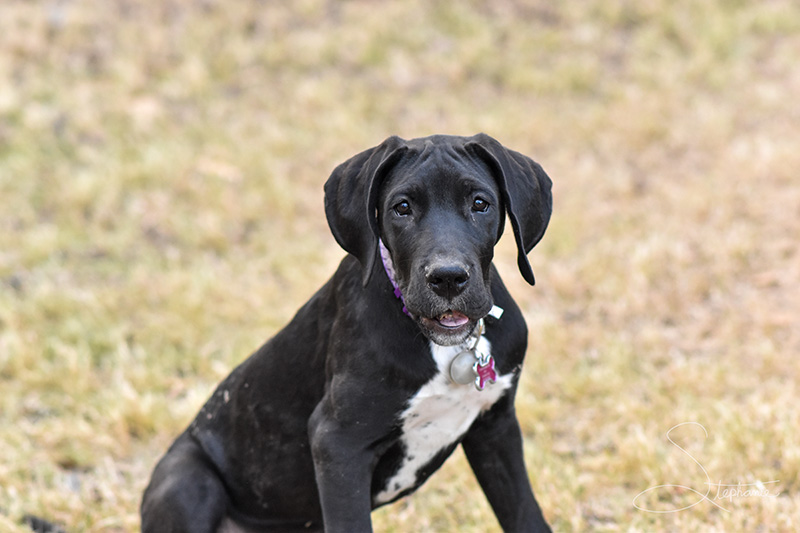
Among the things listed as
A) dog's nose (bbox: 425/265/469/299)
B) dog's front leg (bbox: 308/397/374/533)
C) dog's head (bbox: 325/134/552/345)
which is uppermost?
dog's head (bbox: 325/134/552/345)

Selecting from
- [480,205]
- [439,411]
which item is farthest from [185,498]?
[480,205]

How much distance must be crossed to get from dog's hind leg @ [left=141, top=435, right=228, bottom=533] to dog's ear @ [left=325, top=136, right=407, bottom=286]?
3.74 feet

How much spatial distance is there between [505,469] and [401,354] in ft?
2.38

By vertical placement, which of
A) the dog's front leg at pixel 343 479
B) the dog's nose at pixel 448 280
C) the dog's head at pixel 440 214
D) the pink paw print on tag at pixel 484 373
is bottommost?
the dog's front leg at pixel 343 479

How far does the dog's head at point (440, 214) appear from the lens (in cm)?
280

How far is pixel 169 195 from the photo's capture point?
8.66 meters

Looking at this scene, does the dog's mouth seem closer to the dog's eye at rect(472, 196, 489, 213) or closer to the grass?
the dog's eye at rect(472, 196, 489, 213)

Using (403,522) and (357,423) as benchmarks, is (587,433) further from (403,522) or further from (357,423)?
(357,423)

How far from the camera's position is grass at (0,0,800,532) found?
467 centimetres

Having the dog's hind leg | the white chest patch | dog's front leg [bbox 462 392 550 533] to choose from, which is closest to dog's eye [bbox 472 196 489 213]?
the white chest patch

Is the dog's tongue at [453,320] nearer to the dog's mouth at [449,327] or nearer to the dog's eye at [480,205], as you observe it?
the dog's mouth at [449,327]

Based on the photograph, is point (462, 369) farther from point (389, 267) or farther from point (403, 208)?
point (403, 208)

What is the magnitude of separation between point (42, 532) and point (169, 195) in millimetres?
4891

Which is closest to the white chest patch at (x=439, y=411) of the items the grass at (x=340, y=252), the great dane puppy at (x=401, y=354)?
the great dane puppy at (x=401, y=354)
